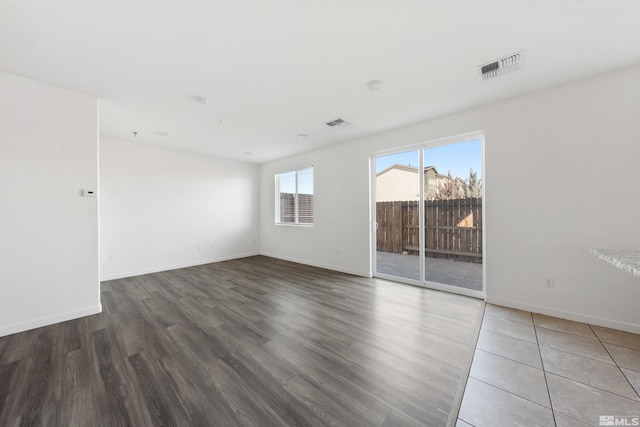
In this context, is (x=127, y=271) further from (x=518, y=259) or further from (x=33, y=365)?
(x=518, y=259)

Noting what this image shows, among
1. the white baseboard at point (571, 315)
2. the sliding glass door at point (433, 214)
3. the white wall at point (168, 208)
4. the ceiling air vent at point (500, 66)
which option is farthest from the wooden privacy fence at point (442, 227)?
the white wall at point (168, 208)

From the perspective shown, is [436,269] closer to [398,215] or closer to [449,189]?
[398,215]

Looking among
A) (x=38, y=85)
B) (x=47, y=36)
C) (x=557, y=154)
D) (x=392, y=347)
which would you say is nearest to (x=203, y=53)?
(x=47, y=36)

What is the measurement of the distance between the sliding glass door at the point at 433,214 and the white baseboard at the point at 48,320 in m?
4.19

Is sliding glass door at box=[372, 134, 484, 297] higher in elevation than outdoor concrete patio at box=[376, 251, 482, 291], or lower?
higher

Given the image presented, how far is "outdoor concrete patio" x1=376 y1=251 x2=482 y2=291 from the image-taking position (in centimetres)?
352

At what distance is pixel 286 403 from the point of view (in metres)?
1.46

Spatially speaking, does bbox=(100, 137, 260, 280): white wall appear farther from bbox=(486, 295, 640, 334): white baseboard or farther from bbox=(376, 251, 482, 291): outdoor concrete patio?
bbox=(486, 295, 640, 334): white baseboard

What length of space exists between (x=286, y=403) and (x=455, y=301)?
104 inches

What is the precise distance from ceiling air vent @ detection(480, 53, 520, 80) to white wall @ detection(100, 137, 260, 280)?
5.53 metres

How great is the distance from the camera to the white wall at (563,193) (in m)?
2.32

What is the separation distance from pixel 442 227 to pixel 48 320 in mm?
5229

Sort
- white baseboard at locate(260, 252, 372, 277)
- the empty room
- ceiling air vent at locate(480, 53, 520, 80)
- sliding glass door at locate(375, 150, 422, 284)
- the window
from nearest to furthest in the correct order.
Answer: the empty room < ceiling air vent at locate(480, 53, 520, 80) < sliding glass door at locate(375, 150, 422, 284) < white baseboard at locate(260, 252, 372, 277) < the window

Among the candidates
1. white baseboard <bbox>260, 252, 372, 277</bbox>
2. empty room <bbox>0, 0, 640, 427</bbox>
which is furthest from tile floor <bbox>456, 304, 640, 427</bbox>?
white baseboard <bbox>260, 252, 372, 277</bbox>
